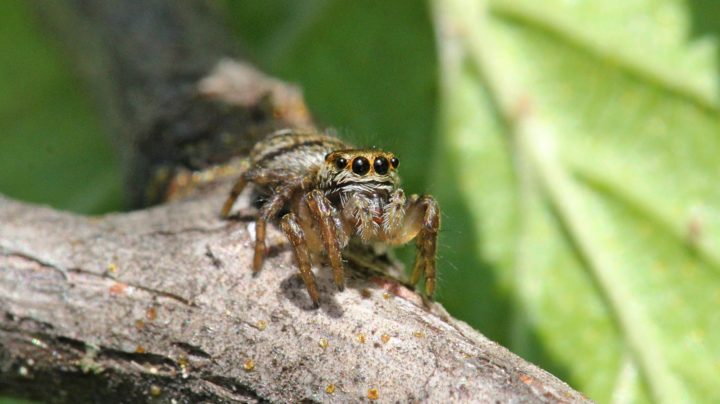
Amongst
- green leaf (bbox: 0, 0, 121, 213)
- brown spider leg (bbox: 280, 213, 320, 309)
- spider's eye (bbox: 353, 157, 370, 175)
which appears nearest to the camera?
brown spider leg (bbox: 280, 213, 320, 309)

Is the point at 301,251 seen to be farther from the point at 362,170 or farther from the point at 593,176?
the point at 593,176

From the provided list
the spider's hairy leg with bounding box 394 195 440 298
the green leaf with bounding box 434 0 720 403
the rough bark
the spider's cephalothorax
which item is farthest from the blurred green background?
the rough bark

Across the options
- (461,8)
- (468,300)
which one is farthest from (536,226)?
(461,8)

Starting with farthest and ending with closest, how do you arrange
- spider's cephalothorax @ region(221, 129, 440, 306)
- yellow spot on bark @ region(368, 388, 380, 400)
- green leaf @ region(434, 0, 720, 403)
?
green leaf @ region(434, 0, 720, 403) < spider's cephalothorax @ region(221, 129, 440, 306) < yellow spot on bark @ region(368, 388, 380, 400)

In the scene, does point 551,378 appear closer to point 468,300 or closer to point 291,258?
point 291,258

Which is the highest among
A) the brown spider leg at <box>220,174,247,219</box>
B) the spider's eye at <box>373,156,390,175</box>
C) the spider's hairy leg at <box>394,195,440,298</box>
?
the spider's eye at <box>373,156,390,175</box>

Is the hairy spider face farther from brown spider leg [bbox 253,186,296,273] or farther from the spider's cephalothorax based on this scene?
brown spider leg [bbox 253,186,296,273]
